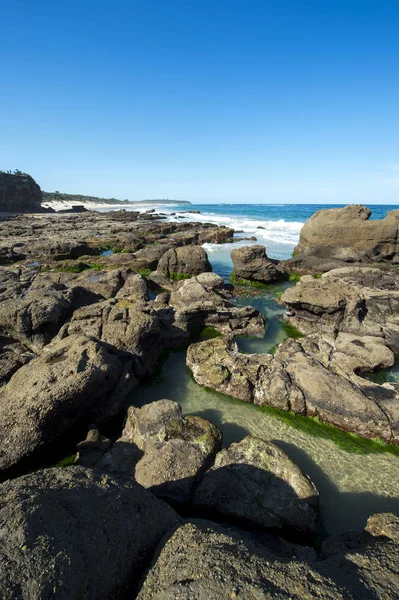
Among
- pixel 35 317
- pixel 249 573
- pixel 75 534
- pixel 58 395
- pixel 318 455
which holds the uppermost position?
pixel 75 534

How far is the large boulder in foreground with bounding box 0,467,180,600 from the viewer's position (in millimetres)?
2945

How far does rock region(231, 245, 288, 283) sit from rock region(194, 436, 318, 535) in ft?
57.2

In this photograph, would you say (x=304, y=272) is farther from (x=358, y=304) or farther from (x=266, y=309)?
(x=358, y=304)

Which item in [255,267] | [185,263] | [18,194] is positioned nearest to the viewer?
[255,267]

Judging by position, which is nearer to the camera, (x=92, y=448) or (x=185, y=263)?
(x=92, y=448)

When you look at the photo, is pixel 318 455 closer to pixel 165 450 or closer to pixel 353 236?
pixel 165 450

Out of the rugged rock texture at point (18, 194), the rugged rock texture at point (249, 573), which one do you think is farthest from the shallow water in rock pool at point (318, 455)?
the rugged rock texture at point (18, 194)

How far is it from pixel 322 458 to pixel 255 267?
1686 cm

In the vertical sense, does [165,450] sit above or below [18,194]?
below

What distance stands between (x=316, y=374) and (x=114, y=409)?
6.65 meters

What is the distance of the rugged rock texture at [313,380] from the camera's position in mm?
8805

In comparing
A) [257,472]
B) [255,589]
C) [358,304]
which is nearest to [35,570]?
[255,589]

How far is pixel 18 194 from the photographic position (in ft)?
308

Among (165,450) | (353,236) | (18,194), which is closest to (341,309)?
(165,450)
